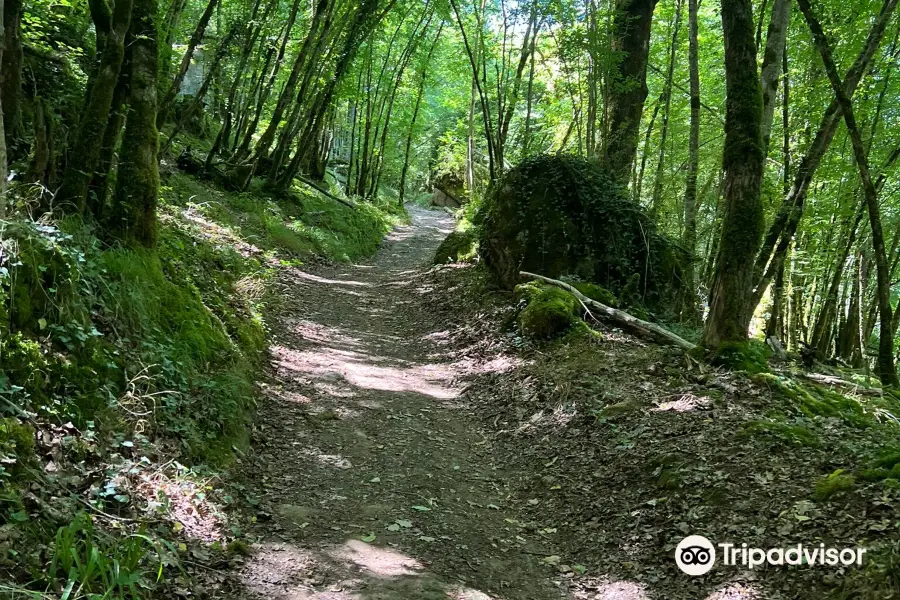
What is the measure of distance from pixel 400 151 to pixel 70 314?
3864 centimetres

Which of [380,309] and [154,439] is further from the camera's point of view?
[380,309]

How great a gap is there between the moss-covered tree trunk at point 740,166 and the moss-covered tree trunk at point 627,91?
544cm

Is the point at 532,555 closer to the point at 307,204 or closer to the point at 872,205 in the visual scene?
the point at 872,205

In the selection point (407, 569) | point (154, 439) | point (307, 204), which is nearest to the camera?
point (407, 569)

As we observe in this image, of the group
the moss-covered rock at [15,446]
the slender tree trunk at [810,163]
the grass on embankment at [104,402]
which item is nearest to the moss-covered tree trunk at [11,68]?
the grass on embankment at [104,402]

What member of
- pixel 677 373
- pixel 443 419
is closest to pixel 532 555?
pixel 443 419

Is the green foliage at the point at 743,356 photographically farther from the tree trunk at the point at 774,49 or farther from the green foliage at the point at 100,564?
the green foliage at the point at 100,564

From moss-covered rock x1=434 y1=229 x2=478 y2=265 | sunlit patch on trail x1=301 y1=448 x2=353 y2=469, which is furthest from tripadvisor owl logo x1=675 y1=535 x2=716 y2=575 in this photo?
moss-covered rock x1=434 y1=229 x2=478 y2=265

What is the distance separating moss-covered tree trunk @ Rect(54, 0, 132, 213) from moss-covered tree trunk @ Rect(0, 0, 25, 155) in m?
0.58

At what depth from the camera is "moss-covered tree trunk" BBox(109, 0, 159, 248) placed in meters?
5.71

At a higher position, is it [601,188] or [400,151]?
[400,151]

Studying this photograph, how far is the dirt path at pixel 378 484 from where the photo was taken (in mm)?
3793

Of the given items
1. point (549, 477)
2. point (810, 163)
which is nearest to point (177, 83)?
point (549, 477)

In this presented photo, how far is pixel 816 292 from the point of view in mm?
15320
